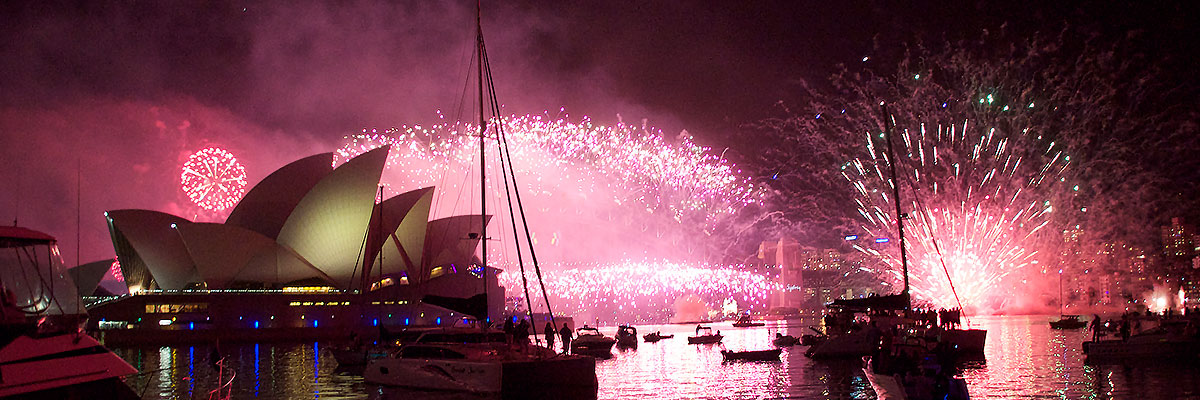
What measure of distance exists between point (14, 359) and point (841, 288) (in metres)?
198

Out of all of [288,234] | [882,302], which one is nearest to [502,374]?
[882,302]

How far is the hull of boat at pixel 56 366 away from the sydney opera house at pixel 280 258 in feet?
181

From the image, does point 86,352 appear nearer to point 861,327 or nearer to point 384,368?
point 384,368

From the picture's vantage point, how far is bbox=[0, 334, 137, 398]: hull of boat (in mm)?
11453

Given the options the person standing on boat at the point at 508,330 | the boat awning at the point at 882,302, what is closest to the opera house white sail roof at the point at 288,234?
the boat awning at the point at 882,302

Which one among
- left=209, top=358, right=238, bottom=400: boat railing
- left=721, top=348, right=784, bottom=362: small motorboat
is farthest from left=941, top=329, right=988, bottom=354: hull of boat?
left=209, top=358, right=238, bottom=400: boat railing

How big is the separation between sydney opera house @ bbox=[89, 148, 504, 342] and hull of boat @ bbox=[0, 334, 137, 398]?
55.3 metres

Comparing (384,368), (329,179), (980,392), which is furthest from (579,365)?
(329,179)

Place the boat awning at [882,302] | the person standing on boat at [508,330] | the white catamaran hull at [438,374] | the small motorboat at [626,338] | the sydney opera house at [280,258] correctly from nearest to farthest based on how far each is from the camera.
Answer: the white catamaran hull at [438,374], the person standing on boat at [508,330], the boat awning at [882,302], the small motorboat at [626,338], the sydney opera house at [280,258]

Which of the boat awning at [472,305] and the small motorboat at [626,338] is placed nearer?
the boat awning at [472,305]

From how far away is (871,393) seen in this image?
885 inches

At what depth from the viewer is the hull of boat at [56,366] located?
1145 centimetres

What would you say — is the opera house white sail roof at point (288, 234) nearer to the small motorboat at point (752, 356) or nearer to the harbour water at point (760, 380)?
the harbour water at point (760, 380)

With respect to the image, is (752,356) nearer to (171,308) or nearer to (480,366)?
(480,366)
